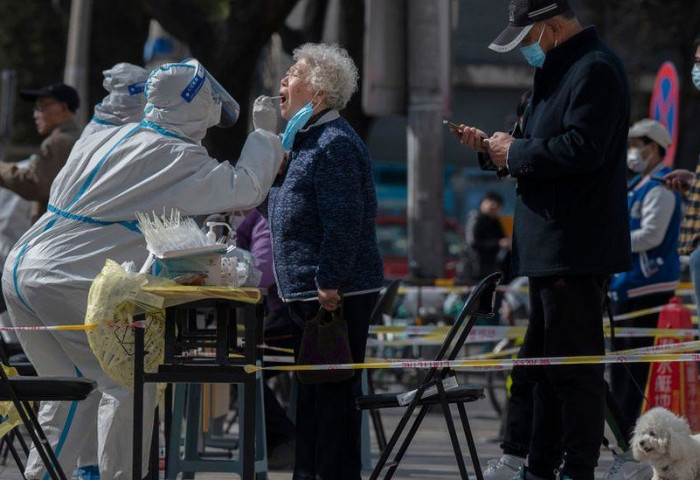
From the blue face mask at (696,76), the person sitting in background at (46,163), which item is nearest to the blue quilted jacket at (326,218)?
the blue face mask at (696,76)

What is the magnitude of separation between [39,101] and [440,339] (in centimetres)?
326

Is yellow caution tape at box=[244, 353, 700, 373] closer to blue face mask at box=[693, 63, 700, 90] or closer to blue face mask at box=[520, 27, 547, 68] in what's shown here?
blue face mask at box=[520, 27, 547, 68]

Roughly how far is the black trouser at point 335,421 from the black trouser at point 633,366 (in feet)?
Answer: 9.54

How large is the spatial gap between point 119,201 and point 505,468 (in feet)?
6.78

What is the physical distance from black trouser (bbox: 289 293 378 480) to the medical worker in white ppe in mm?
683

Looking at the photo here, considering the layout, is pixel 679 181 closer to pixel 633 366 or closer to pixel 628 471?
pixel 633 366

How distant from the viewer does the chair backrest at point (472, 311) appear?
241 inches

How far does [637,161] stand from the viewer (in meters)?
9.68

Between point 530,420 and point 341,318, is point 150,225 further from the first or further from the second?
point 530,420

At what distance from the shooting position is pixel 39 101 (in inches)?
382

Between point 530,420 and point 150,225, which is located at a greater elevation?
point 150,225

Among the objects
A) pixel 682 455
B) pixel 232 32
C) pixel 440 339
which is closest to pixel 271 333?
pixel 440 339

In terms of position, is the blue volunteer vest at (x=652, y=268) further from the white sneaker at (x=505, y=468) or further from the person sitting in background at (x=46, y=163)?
the person sitting in background at (x=46, y=163)

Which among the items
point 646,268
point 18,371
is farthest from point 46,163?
point 646,268
